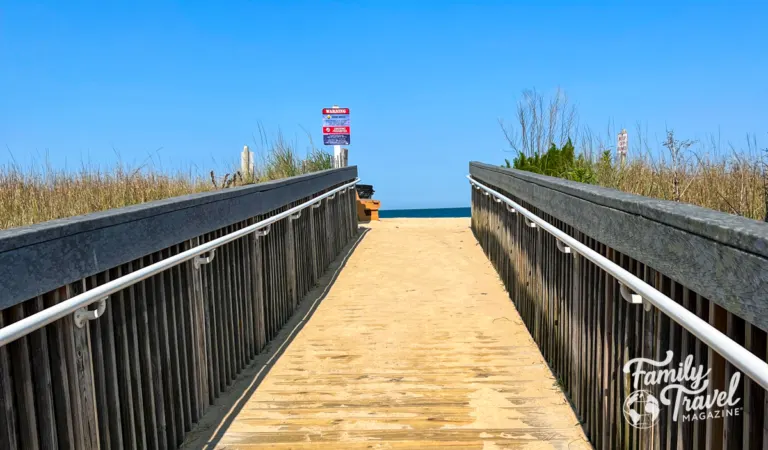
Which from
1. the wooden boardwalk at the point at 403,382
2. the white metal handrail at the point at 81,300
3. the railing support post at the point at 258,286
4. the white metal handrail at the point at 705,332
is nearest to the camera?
the white metal handrail at the point at 705,332

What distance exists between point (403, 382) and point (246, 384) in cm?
103

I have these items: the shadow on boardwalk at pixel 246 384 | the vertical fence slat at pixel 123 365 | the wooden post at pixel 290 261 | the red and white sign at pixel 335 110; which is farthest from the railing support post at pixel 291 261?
the red and white sign at pixel 335 110

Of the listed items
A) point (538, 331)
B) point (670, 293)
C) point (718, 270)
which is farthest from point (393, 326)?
point (718, 270)

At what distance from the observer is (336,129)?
583 inches

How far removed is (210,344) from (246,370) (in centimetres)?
76

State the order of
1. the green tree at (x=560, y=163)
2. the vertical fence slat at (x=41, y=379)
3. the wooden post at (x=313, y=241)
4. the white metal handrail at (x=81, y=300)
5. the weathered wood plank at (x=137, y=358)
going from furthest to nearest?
the green tree at (x=560, y=163) < the wooden post at (x=313, y=241) < the weathered wood plank at (x=137, y=358) < the vertical fence slat at (x=41, y=379) < the white metal handrail at (x=81, y=300)

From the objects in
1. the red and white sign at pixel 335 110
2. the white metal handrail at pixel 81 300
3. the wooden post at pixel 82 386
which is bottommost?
the wooden post at pixel 82 386

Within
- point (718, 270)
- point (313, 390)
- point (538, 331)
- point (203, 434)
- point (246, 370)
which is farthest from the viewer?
point (538, 331)

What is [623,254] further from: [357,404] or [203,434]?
[203,434]

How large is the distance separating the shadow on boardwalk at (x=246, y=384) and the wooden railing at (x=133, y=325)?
60mm

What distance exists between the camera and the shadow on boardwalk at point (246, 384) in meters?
3.68

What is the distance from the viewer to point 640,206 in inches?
106

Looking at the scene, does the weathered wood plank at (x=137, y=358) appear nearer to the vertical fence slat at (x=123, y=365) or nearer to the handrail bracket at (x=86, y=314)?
the vertical fence slat at (x=123, y=365)

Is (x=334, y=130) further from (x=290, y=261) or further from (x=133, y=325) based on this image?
(x=133, y=325)
